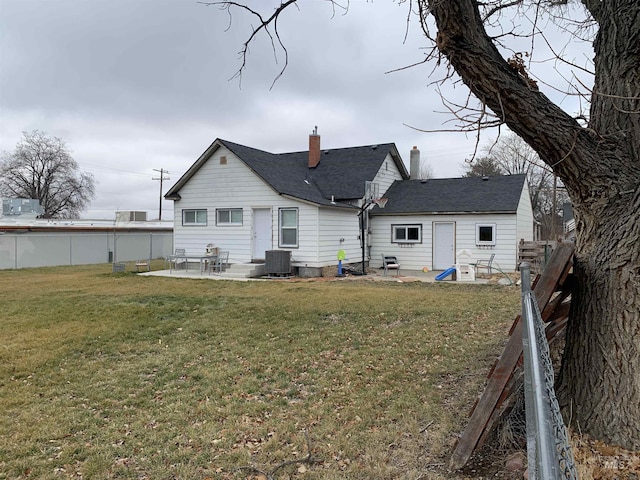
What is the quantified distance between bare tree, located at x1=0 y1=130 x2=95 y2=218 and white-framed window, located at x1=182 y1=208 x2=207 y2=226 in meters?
36.3

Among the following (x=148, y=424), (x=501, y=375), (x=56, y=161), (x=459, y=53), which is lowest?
(x=148, y=424)

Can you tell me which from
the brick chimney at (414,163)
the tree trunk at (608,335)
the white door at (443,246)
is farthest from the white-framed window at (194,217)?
the tree trunk at (608,335)

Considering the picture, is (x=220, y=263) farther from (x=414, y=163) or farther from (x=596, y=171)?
(x=596, y=171)

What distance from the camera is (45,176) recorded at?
1863 inches

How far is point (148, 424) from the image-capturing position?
Result: 13.0 ft

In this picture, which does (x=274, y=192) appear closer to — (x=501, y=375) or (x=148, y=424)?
(x=148, y=424)

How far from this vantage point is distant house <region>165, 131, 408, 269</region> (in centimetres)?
1630

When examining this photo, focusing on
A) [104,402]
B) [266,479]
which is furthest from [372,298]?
[266,479]

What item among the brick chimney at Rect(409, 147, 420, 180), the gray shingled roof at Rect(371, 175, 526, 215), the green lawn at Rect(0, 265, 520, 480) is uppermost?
the brick chimney at Rect(409, 147, 420, 180)

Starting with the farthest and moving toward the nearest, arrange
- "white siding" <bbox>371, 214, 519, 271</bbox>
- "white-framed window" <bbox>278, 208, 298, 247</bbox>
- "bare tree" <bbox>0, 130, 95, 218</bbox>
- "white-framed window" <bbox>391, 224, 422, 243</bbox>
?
"bare tree" <bbox>0, 130, 95, 218</bbox> → "white-framed window" <bbox>391, 224, 422, 243</bbox> → "white siding" <bbox>371, 214, 519, 271</bbox> → "white-framed window" <bbox>278, 208, 298, 247</bbox>

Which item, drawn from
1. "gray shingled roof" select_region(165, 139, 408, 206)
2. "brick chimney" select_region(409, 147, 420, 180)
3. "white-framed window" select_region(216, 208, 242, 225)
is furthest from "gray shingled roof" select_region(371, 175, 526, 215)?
"white-framed window" select_region(216, 208, 242, 225)

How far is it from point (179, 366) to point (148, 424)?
5.62 ft

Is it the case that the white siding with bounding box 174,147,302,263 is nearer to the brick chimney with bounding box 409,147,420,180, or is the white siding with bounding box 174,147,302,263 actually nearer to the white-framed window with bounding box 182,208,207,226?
the white-framed window with bounding box 182,208,207,226

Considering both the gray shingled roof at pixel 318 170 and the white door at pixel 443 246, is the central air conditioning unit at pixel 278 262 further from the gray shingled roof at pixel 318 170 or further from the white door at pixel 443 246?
the white door at pixel 443 246
